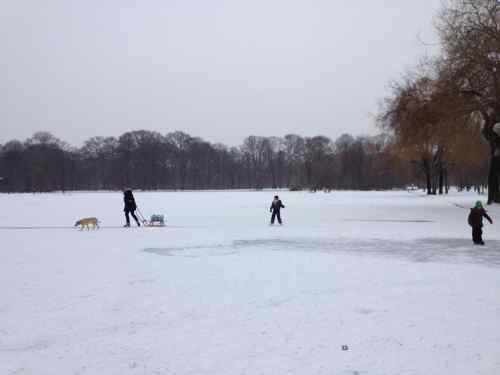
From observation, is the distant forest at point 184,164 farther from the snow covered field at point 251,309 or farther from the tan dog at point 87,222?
the snow covered field at point 251,309

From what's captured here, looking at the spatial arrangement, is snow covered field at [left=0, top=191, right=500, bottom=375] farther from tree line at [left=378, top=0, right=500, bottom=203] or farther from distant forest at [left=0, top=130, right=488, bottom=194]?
distant forest at [left=0, top=130, right=488, bottom=194]

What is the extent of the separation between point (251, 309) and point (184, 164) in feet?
403

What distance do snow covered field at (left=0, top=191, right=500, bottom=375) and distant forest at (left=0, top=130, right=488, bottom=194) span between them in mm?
86337

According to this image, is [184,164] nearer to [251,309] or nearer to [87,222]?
[87,222]

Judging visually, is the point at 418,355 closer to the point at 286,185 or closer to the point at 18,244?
the point at 18,244

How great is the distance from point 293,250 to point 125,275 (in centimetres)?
497

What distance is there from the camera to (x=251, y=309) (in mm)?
6516

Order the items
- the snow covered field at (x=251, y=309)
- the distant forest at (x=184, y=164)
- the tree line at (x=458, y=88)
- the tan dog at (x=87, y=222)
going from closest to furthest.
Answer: the snow covered field at (x=251, y=309), the tan dog at (x=87, y=222), the tree line at (x=458, y=88), the distant forest at (x=184, y=164)

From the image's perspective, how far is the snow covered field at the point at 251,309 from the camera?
4801 mm

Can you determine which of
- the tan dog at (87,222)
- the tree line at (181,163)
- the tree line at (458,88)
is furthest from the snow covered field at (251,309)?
the tree line at (181,163)

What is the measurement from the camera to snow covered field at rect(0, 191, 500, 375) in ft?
15.8

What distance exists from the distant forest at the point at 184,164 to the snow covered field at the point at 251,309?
8634cm

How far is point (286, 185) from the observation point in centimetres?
13038

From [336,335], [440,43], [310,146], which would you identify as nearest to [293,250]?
[336,335]
